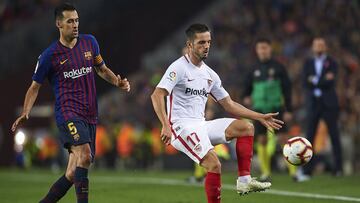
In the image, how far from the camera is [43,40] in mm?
25234

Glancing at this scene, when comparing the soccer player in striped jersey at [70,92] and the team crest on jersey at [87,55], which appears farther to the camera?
the team crest on jersey at [87,55]

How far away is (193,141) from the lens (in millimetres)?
7734

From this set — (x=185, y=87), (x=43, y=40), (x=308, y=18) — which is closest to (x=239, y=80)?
(x=308, y=18)

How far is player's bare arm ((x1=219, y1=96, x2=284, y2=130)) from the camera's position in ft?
25.4

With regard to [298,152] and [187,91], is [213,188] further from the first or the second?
[298,152]

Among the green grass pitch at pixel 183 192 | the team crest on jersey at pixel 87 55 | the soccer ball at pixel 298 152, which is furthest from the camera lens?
the green grass pitch at pixel 183 192

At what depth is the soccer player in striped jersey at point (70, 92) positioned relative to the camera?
25.6 ft

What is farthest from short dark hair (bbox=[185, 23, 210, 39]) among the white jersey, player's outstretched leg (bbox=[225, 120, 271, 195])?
player's outstretched leg (bbox=[225, 120, 271, 195])

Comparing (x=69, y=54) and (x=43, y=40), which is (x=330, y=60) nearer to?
(x=69, y=54)

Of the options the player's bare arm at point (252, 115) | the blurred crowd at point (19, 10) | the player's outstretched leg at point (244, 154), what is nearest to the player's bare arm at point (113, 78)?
the player's bare arm at point (252, 115)

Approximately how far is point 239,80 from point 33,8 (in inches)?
395

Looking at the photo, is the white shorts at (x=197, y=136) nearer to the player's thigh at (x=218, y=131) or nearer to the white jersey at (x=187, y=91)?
the player's thigh at (x=218, y=131)

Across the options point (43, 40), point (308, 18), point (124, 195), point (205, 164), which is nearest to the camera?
point (205, 164)

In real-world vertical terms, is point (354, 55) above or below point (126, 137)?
above
